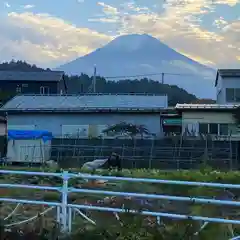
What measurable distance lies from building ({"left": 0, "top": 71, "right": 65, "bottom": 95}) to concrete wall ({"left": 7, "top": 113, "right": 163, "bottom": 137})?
12955 millimetres

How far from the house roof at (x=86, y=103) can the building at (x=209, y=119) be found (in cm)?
207

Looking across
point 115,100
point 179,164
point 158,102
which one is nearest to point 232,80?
point 158,102

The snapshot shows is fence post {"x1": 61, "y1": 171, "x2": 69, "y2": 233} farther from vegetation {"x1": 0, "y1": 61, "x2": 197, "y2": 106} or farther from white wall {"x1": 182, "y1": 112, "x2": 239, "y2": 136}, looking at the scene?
vegetation {"x1": 0, "y1": 61, "x2": 197, "y2": 106}

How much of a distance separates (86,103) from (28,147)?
27.4 feet

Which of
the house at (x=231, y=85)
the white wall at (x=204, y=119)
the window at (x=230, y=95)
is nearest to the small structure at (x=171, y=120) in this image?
the white wall at (x=204, y=119)

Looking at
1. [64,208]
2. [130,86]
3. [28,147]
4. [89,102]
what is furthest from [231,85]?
[64,208]

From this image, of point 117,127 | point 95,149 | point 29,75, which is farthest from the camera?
point 29,75

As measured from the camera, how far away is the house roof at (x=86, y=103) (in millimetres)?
30781

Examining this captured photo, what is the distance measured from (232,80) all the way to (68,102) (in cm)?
1261

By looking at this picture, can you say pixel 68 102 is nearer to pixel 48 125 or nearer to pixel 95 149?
pixel 48 125

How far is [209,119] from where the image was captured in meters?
29.9

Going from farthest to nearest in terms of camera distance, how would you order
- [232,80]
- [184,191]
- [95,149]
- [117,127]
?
[232,80] < [117,127] < [95,149] < [184,191]

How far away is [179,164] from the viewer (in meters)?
21.8

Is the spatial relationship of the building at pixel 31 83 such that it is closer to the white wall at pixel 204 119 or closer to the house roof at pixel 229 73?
the house roof at pixel 229 73
